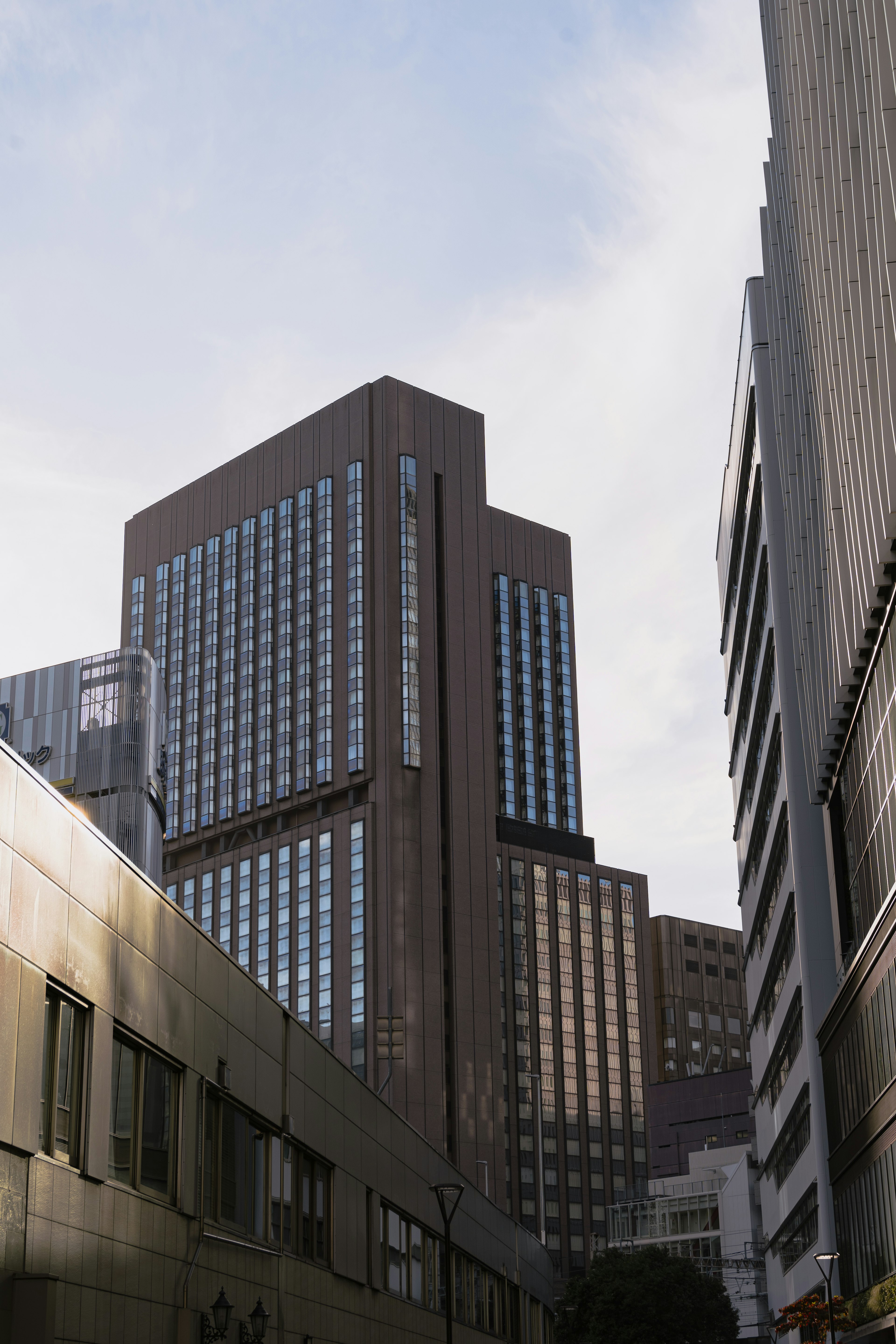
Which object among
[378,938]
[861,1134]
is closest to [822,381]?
[861,1134]

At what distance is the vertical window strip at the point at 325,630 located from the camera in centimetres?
16938

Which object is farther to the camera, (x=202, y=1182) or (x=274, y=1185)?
(x=274, y=1185)

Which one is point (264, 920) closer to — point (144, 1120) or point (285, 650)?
point (285, 650)

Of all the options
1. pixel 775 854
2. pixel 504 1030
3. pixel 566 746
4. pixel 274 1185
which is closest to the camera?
pixel 274 1185

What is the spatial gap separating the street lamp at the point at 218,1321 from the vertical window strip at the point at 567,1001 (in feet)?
512

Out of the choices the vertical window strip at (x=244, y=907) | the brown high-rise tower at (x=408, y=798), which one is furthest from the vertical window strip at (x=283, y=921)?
the vertical window strip at (x=244, y=907)

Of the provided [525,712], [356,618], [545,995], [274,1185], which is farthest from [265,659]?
[274,1185]

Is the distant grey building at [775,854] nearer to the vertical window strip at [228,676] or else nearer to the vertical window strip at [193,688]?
the vertical window strip at [228,676]

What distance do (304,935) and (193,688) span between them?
36.8 meters

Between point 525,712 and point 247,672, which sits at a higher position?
point 247,672

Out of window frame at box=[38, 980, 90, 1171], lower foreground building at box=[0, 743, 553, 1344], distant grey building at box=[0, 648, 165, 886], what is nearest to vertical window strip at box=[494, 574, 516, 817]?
distant grey building at box=[0, 648, 165, 886]

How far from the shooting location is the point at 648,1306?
8838cm

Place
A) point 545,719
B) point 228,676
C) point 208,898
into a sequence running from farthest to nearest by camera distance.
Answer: point 545,719 → point 228,676 → point 208,898

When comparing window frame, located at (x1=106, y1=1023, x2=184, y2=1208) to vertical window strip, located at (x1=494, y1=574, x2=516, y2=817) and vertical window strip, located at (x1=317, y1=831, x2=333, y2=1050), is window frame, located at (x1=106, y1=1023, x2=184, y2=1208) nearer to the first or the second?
vertical window strip, located at (x1=317, y1=831, x2=333, y2=1050)
